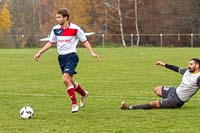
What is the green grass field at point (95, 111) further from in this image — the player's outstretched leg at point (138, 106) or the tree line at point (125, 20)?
the tree line at point (125, 20)

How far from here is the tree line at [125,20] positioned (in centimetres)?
7350

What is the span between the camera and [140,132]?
8.66 m

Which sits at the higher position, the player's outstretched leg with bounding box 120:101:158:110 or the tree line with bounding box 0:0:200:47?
the player's outstretched leg with bounding box 120:101:158:110

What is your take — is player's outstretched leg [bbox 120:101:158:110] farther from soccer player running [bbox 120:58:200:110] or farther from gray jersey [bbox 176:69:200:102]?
gray jersey [bbox 176:69:200:102]

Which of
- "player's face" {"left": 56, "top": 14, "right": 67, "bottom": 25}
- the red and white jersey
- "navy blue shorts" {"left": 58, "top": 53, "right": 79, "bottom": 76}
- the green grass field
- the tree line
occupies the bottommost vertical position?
the tree line

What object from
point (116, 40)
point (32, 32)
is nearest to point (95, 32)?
point (116, 40)

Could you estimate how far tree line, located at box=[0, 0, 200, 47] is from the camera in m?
73.5

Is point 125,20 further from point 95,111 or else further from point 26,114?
point 26,114

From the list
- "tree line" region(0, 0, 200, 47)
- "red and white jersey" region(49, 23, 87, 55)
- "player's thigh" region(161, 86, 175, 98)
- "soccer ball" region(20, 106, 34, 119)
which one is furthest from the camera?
"tree line" region(0, 0, 200, 47)

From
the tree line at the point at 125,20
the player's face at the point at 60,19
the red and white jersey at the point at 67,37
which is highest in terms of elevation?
the player's face at the point at 60,19

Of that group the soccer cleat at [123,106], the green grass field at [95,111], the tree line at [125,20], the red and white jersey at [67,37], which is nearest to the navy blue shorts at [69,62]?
the red and white jersey at [67,37]

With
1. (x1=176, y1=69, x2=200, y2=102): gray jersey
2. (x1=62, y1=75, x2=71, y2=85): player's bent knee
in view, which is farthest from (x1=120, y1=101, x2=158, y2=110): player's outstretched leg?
(x1=62, y1=75, x2=71, y2=85): player's bent knee

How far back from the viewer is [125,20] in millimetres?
78375

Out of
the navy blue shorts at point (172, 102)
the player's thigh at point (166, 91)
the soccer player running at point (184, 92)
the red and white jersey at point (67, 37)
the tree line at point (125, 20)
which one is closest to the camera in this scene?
the soccer player running at point (184, 92)
